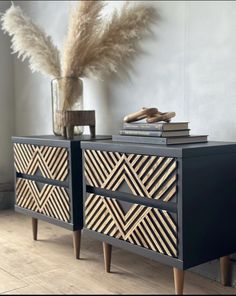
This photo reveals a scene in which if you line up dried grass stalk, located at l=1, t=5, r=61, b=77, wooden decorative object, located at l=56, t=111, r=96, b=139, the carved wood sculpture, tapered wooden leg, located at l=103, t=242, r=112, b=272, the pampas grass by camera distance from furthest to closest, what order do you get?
dried grass stalk, located at l=1, t=5, r=61, b=77
the pampas grass
wooden decorative object, located at l=56, t=111, r=96, b=139
tapered wooden leg, located at l=103, t=242, r=112, b=272
the carved wood sculpture

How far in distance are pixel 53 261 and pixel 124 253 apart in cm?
34

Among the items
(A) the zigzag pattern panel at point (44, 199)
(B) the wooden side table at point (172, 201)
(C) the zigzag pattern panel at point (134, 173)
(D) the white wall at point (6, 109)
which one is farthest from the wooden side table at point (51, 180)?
(D) the white wall at point (6, 109)

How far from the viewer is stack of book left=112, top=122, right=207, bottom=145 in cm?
157

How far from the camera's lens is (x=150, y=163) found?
4.96 feet

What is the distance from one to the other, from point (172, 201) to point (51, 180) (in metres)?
0.86

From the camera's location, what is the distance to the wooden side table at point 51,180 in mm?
1979

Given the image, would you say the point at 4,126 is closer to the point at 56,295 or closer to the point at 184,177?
the point at 184,177

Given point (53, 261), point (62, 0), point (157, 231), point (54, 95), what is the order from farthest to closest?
1. point (62, 0)
2. point (54, 95)
3. point (53, 261)
4. point (157, 231)

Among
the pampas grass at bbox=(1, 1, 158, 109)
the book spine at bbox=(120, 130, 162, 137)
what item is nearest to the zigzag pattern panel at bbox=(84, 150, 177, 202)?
the book spine at bbox=(120, 130, 162, 137)

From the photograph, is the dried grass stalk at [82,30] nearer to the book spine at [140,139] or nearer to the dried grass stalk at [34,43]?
the dried grass stalk at [34,43]

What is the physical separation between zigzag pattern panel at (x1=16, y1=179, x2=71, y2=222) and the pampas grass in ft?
1.58

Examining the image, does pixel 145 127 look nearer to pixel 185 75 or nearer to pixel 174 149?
pixel 174 149

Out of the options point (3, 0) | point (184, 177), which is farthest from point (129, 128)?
point (3, 0)

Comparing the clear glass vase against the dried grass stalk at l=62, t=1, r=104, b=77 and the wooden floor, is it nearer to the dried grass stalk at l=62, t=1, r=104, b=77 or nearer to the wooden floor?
the dried grass stalk at l=62, t=1, r=104, b=77
